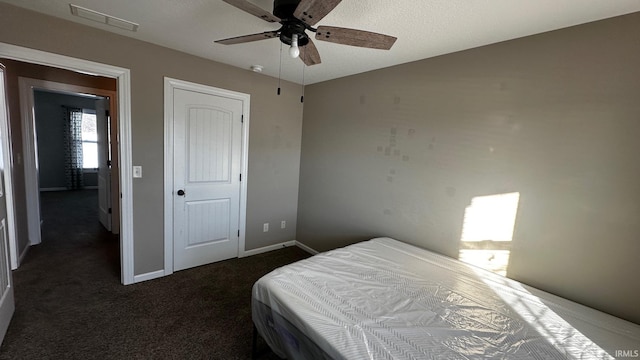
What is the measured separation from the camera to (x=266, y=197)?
11.5ft

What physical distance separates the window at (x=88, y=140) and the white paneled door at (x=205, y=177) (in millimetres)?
5979

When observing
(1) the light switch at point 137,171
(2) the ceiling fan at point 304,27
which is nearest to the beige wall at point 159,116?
(1) the light switch at point 137,171

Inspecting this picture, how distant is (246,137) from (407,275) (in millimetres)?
2374

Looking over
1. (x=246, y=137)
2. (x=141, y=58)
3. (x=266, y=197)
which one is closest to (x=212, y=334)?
(x=266, y=197)

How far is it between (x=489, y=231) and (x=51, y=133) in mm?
9258

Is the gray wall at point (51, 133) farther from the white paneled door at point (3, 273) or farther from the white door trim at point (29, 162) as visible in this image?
the white paneled door at point (3, 273)

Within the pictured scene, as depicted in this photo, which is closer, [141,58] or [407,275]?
[407,275]

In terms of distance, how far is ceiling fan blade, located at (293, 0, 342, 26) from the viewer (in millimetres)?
1176

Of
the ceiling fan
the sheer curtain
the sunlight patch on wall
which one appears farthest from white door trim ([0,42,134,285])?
the sheer curtain

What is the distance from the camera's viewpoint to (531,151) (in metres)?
1.81

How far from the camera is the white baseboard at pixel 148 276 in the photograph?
2582mm

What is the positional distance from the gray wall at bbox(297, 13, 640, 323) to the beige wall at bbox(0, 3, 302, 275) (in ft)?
3.86

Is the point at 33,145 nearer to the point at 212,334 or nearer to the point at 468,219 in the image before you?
the point at 212,334

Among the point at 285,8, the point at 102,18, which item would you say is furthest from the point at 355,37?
the point at 102,18
